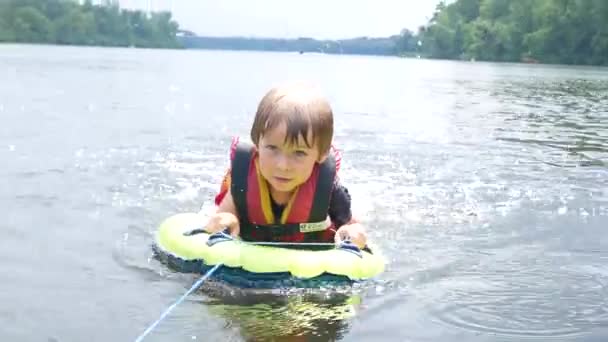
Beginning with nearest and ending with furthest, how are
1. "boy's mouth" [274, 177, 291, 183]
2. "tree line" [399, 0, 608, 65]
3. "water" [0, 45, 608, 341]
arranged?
"water" [0, 45, 608, 341] → "boy's mouth" [274, 177, 291, 183] → "tree line" [399, 0, 608, 65]

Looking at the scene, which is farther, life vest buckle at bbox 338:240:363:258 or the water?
life vest buckle at bbox 338:240:363:258

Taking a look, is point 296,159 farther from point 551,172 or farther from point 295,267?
point 551,172

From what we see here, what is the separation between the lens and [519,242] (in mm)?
5980

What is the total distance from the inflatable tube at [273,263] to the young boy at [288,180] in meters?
0.20

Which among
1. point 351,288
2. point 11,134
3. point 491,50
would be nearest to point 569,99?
point 11,134

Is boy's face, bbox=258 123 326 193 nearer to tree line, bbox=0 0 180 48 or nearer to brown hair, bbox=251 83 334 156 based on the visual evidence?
brown hair, bbox=251 83 334 156

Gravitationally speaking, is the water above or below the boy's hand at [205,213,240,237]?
below

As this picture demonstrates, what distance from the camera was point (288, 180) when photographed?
4.66 m

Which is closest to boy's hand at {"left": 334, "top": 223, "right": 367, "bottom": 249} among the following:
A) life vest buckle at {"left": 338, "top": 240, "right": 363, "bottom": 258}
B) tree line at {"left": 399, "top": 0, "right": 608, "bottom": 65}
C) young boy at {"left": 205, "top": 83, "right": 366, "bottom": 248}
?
young boy at {"left": 205, "top": 83, "right": 366, "bottom": 248}

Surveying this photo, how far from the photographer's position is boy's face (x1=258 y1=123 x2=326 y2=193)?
439 centimetres

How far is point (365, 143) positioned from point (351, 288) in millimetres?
7084

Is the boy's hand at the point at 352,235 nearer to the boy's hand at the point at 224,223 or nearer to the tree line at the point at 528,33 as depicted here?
the boy's hand at the point at 224,223

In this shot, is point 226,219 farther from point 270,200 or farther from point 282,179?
point 282,179

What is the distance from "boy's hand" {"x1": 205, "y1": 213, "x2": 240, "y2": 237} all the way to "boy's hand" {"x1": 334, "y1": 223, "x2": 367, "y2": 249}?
59 centimetres
